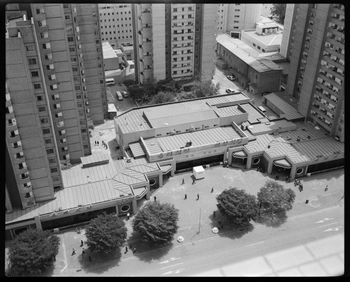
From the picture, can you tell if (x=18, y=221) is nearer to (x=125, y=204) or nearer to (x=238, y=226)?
(x=125, y=204)

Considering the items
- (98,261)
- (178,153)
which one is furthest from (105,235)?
(178,153)

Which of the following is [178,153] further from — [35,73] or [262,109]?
[35,73]

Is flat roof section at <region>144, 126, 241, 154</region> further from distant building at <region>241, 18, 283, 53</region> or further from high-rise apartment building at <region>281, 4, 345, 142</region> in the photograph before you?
Result: distant building at <region>241, 18, 283, 53</region>

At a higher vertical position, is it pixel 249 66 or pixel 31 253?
pixel 249 66

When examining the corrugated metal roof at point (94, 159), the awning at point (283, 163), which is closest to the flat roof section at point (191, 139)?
the corrugated metal roof at point (94, 159)

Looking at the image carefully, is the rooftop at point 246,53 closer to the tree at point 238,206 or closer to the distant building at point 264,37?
the distant building at point 264,37
